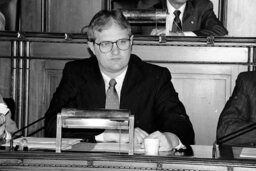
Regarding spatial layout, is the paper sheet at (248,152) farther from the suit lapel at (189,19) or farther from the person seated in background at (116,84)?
the suit lapel at (189,19)

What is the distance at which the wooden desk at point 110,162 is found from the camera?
210 centimetres

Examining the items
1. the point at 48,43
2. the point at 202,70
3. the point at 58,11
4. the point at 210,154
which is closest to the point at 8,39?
the point at 48,43

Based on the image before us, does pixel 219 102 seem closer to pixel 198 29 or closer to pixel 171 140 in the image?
pixel 198 29

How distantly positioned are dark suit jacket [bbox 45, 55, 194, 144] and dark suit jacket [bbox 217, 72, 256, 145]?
0.26m

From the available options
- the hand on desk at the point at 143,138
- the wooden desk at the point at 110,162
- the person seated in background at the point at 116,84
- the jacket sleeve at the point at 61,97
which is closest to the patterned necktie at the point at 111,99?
the person seated in background at the point at 116,84

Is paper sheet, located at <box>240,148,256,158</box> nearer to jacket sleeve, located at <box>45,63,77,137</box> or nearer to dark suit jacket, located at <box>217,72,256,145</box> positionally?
dark suit jacket, located at <box>217,72,256,145</box>

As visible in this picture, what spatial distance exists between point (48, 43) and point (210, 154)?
2.07 meters

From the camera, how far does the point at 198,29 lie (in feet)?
15.5

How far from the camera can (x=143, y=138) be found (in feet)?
8.79

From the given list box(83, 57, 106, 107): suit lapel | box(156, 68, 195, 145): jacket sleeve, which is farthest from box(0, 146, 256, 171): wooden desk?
box(83, 57, 106, 107): suit lapel

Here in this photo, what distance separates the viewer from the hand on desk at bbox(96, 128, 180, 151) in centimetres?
251

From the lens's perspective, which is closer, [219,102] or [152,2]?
[219,102]

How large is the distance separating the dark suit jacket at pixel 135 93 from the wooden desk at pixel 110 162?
1.05m

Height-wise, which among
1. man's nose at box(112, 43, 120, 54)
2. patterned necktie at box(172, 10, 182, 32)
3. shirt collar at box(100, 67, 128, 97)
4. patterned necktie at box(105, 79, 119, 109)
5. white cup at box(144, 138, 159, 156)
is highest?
patterned necktie at box(172, 10, 182, 32)
